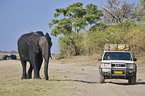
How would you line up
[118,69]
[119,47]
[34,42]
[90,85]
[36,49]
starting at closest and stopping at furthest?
[90,85], [118,69], [36,49], [34,42], [119,47]

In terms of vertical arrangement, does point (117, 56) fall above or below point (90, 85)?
above

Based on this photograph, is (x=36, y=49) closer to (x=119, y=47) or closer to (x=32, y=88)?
(x=32, y=88)

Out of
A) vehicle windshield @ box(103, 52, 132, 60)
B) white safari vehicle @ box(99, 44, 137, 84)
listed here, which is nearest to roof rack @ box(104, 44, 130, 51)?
vehicle windshield @ box(103, 52, 132, 60)

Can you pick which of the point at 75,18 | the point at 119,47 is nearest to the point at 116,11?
the point at 75,18

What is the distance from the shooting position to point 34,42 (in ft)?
53.3

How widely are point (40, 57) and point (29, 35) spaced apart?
6.45 ft

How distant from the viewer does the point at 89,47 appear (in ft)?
127

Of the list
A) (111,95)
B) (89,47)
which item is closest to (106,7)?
(89,47)

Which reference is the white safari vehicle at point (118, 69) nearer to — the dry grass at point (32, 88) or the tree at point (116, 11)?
the dry grass at point (32, 88)

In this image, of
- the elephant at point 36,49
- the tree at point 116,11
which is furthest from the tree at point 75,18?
the elephant at point 36,49

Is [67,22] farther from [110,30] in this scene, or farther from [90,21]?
[110,30]

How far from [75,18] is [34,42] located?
158 feet

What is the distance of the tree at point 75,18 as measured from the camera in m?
62.6

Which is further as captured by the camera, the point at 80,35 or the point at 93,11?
the point at 93,11
